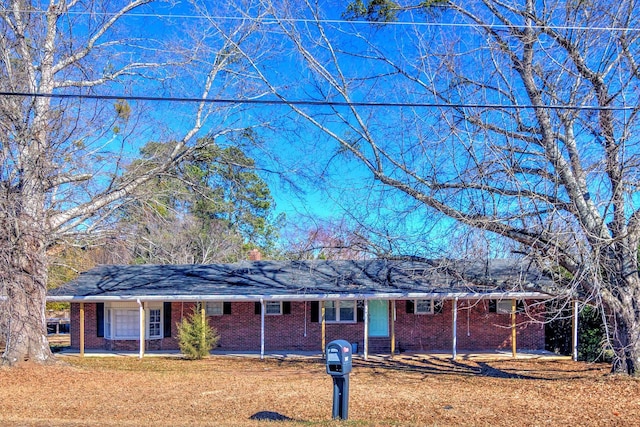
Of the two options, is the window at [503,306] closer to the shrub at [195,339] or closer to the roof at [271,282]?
the roof at [271,282]

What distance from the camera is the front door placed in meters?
20.3

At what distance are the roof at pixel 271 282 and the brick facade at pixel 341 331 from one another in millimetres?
1022

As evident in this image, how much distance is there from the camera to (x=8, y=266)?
12.9m

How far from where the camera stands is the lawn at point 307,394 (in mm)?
8734

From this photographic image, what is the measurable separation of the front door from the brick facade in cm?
26

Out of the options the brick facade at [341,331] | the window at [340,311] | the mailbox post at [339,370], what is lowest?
the brick facade at [341,331]

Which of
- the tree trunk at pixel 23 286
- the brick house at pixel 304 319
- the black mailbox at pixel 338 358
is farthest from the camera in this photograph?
the brick house at pixel 304 319

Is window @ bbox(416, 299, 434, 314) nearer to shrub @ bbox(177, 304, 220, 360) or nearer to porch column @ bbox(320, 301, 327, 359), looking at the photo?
porch column @ bbox(320, 301, 327, 359)

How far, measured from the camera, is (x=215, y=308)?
20.6 m

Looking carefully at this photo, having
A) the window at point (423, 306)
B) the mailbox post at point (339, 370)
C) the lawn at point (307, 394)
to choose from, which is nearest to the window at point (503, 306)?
the window at point (423, 306)

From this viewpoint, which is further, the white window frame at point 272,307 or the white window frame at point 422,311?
the white window frame at point 272,307

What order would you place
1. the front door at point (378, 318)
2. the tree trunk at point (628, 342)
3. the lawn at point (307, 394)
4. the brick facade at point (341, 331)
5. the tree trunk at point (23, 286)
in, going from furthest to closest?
the front door at point (378, 318), the brick facade at point (341, 331), the tree trunk at point (23, 286), the tree trunk at point (628, 342), the lawn at point (307, 394)

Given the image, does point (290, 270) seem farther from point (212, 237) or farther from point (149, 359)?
point (212, 237)

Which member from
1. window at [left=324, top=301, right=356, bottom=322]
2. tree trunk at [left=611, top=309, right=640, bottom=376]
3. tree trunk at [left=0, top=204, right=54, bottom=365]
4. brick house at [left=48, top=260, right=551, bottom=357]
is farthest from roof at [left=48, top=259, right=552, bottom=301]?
tree trunk at [left=611, top=309, right=640, bottom=376]
